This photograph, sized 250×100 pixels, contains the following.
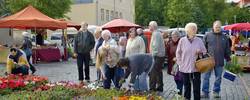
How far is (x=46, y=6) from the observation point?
40125mm

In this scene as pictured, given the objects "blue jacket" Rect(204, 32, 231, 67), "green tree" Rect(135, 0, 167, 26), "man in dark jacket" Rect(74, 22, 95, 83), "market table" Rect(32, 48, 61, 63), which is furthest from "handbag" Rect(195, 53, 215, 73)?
"green tree" Rect(135, 0, 167, 26)

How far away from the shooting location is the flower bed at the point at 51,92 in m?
8.55

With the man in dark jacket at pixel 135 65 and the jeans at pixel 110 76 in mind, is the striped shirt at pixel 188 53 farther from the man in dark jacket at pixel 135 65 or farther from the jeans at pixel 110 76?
the jeans at pixel 110 76

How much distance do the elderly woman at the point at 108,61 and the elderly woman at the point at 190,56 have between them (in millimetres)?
2107

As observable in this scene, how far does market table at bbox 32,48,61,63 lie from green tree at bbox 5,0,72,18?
40.5ft

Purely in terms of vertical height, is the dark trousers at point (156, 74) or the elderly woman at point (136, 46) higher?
the elderly woman at point (136, 46)

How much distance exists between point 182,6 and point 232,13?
8513 mm

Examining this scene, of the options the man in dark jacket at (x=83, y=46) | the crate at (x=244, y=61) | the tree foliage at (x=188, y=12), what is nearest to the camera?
the man in dark jacket at (x=83, y=46)

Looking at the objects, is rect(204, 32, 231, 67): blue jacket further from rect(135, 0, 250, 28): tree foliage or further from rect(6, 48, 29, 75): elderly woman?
rect(135, 0, 250, 28): tree foliage

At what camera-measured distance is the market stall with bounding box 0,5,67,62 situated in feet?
81.0

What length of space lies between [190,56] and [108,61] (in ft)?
8.11

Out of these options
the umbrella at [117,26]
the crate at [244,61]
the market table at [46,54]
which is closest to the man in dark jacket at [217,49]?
the crate at [244,61]

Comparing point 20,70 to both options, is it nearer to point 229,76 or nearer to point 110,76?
point 110,76

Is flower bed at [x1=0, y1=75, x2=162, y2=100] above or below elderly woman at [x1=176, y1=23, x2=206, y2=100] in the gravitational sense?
below
